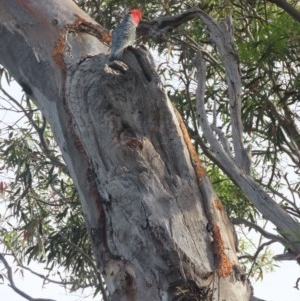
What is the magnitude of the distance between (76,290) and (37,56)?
2.56m

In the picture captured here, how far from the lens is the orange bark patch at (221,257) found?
2.22 meters

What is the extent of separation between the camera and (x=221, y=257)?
2.24 m

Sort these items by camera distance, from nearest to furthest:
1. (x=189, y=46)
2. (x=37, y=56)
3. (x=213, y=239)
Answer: (x=213, y=239) < (x=37, y=56) < (x=189, y=46)

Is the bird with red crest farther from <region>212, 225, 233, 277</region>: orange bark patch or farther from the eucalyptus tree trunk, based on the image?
→ <region>212, 225, 233, 277</region>: orange bark patch

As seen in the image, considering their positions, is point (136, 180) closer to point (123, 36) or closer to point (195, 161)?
point (195, 161)

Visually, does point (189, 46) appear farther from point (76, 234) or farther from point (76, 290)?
point (76, 290)

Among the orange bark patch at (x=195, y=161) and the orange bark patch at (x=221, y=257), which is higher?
the orange bark patch at (x=195, y=161)

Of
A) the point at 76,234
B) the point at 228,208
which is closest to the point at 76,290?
the point at 76,234

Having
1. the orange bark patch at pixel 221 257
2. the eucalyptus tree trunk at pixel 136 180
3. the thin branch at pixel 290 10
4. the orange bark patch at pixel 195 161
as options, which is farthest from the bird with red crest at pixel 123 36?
the thin branch at pixel 290 10

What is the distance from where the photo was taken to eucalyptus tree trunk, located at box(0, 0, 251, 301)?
7.09 feet

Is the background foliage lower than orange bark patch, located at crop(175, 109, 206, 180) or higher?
higher

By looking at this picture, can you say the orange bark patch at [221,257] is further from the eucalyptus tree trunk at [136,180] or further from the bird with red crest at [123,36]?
the bird with red crest at [123,36]

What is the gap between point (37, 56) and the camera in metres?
2.78

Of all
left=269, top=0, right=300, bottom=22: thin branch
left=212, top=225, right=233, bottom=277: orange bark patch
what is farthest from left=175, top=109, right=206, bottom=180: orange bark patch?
left=269, top=0, right=300, bottom=22: thin branch
